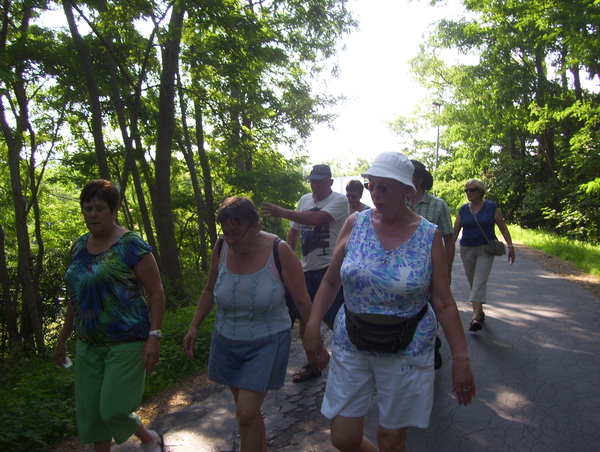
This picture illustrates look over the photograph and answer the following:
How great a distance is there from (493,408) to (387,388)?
6.88 ft

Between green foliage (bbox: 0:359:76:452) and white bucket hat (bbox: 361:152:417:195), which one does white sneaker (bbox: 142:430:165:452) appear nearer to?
green foliage (bbox: 0:359:76:452)

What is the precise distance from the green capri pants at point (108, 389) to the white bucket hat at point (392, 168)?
1768 millimetres

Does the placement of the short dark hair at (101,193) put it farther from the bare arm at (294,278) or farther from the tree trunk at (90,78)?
the tree trunk at (90,78)

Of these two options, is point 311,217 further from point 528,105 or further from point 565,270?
point 528,105

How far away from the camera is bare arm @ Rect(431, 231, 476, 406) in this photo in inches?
102

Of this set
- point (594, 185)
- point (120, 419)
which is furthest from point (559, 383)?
point (594, 185)

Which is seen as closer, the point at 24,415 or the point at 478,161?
the point at 24,415

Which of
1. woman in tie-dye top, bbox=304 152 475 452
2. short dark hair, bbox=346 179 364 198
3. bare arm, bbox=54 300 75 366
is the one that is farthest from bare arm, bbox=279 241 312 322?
short dark hair, bbox=346 179 364 198

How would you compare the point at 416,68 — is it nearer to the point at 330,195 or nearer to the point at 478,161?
the point at 478,161

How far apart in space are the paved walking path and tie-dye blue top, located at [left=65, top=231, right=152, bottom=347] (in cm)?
112

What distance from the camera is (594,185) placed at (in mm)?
14750

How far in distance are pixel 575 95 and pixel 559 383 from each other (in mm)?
17264

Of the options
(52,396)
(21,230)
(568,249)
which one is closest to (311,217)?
(52,396)

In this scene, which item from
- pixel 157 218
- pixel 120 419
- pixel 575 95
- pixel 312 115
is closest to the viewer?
pixel 120 419
